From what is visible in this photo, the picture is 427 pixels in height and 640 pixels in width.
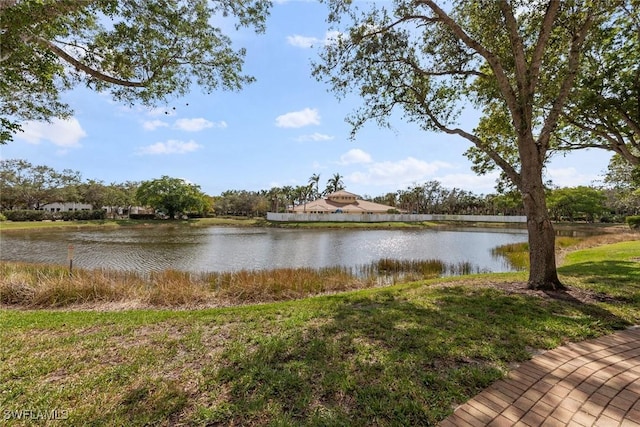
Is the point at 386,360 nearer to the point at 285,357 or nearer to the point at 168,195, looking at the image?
the point at 285,357

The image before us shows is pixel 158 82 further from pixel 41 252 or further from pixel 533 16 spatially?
pixel 41 252

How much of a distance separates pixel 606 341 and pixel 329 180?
74.0 meters

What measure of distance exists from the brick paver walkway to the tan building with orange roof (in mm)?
49773

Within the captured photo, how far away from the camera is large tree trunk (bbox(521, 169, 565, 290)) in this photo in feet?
20.7

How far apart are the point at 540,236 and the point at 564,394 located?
462cm

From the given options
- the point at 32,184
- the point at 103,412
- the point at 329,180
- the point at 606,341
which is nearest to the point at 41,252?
the point at 103,412

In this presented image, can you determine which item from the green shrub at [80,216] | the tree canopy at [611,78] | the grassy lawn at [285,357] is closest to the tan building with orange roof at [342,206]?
the green shrub at [80,216]

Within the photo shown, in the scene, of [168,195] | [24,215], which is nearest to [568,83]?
[168,195]

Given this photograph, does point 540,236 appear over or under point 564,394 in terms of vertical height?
over

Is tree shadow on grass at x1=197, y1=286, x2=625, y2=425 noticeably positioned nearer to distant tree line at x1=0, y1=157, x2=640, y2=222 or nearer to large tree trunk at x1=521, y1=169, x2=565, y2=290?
large tree trunk at x1=521, y1=169, x2=565, y2=290

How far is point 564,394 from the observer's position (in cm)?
270

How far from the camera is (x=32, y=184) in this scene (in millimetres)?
46125

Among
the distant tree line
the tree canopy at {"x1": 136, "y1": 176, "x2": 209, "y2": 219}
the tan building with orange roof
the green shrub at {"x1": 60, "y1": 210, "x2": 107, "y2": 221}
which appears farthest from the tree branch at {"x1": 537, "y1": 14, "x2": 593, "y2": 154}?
the green shrub at {"x1": 60, "y1": 210, "x2": 107, "y2": 221}

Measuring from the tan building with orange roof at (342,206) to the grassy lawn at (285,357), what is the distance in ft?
158
